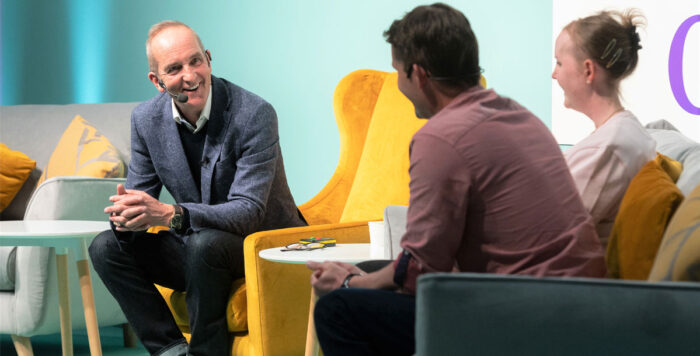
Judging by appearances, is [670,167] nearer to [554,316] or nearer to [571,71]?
[571,71]

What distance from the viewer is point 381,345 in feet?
4.82

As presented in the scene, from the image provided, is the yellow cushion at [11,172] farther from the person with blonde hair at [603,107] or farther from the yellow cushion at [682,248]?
the yellow cushion at [682,248]

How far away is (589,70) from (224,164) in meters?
1.18

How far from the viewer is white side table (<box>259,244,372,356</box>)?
1.98 meters

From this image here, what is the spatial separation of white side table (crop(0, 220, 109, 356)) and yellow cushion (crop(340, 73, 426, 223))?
2.83ft

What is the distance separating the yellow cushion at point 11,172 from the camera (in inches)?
135

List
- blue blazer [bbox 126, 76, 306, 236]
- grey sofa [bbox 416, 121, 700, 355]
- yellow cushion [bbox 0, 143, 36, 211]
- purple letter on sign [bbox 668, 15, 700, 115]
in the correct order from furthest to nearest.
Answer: yellow cushion [bbox 0, 143, 36, 211] → purple letter on sign [bbox 668, 15, 700, 115] → blue blazer [bbox 126, 76, 306, 236] → grey sofa [bbox 416, 121, 700, 355]

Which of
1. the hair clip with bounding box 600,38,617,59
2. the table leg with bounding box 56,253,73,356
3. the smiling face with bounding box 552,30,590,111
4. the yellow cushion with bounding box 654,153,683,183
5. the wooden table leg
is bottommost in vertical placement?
the wooden table leg

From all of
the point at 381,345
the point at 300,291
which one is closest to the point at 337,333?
the point at 381,345

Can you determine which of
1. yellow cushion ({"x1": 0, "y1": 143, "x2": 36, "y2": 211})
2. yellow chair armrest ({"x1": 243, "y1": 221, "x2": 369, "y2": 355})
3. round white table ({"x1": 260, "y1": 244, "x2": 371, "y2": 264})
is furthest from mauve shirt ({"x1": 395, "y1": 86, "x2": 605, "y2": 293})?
yellow cushion ({"x1": 0, "y1": 143, "x2": 36, "y2": 211})

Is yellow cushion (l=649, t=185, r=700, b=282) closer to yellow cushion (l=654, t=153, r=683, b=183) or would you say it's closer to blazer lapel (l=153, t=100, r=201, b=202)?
yellow cushion (l=654, t=153, r=683, b=183)

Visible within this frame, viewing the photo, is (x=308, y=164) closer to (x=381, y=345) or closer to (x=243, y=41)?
(x=243, y=41)

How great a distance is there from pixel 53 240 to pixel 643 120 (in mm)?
2270

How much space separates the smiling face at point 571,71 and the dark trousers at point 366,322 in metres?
0.68
